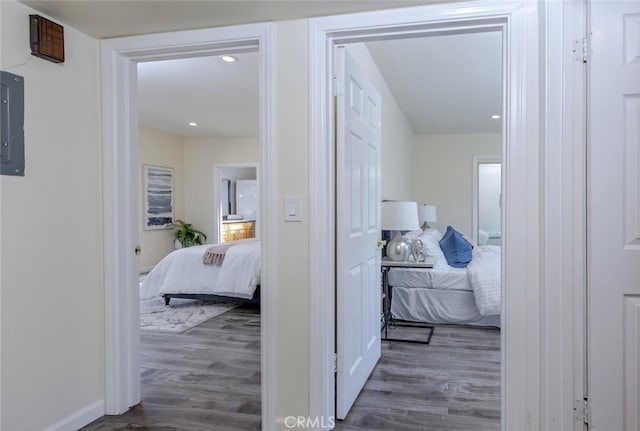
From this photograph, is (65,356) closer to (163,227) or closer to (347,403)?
(347,403)

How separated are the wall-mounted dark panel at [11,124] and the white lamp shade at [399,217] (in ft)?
8.52

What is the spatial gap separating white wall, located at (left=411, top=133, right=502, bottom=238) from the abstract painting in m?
4.57

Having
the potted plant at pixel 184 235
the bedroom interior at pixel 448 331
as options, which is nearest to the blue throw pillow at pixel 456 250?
the bedroom interior at pixel 448 331

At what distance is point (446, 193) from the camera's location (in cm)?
806

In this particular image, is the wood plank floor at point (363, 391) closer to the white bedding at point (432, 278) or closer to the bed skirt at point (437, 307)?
the bed skirt at point (437, 307)

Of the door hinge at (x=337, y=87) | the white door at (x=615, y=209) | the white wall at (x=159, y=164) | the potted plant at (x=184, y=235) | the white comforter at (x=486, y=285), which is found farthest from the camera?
the potted plant at (x=184, y=235)

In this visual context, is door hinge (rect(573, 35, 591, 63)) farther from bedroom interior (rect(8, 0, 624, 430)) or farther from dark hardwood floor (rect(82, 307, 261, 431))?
dark hardwood floor (rect(82, 307, 261, 431))

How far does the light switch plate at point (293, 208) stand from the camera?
2.07 metres

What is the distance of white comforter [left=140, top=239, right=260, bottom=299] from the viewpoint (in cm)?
455

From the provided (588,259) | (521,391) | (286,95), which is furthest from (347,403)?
(286,95)

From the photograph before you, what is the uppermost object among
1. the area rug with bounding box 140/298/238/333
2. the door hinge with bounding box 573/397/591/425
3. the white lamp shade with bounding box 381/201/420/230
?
the white lamp shade with bounding box 381/201/420/230

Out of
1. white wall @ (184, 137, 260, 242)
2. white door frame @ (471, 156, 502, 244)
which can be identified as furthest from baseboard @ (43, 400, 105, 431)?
white door frame @ (471, 156, 502, 244)

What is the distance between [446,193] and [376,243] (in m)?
5.43

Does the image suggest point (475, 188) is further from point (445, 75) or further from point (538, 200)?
point (538, 200)
